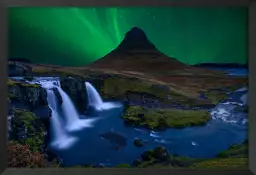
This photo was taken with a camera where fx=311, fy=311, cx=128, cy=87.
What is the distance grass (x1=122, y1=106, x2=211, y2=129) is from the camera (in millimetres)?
1781

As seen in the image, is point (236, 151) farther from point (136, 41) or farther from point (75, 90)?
point (75, 90)

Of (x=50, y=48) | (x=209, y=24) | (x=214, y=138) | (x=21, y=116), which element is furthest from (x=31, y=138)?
(x=209, y=24)

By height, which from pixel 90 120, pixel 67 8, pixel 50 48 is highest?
pixel 67 8

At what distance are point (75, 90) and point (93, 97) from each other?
0.11 m

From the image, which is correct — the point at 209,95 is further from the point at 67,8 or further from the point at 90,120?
the point at 67,8

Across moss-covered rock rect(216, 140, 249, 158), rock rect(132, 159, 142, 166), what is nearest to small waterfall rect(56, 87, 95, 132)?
rock rect(132, 159, 142, 166)

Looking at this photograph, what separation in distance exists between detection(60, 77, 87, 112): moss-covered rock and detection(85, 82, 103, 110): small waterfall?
25mm

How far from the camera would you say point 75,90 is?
70.7 inches

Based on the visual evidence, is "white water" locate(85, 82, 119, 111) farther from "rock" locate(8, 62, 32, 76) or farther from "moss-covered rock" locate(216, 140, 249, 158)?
"moss-covered rock" locate(216, 140, 249, 158)

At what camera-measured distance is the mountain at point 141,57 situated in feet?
5.87

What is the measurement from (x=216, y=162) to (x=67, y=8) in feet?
4.02

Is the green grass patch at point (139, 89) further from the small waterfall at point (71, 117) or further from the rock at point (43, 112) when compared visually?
the rock at point (43, 112)

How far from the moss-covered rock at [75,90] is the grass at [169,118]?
30cm

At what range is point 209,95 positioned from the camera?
5.87 feet
